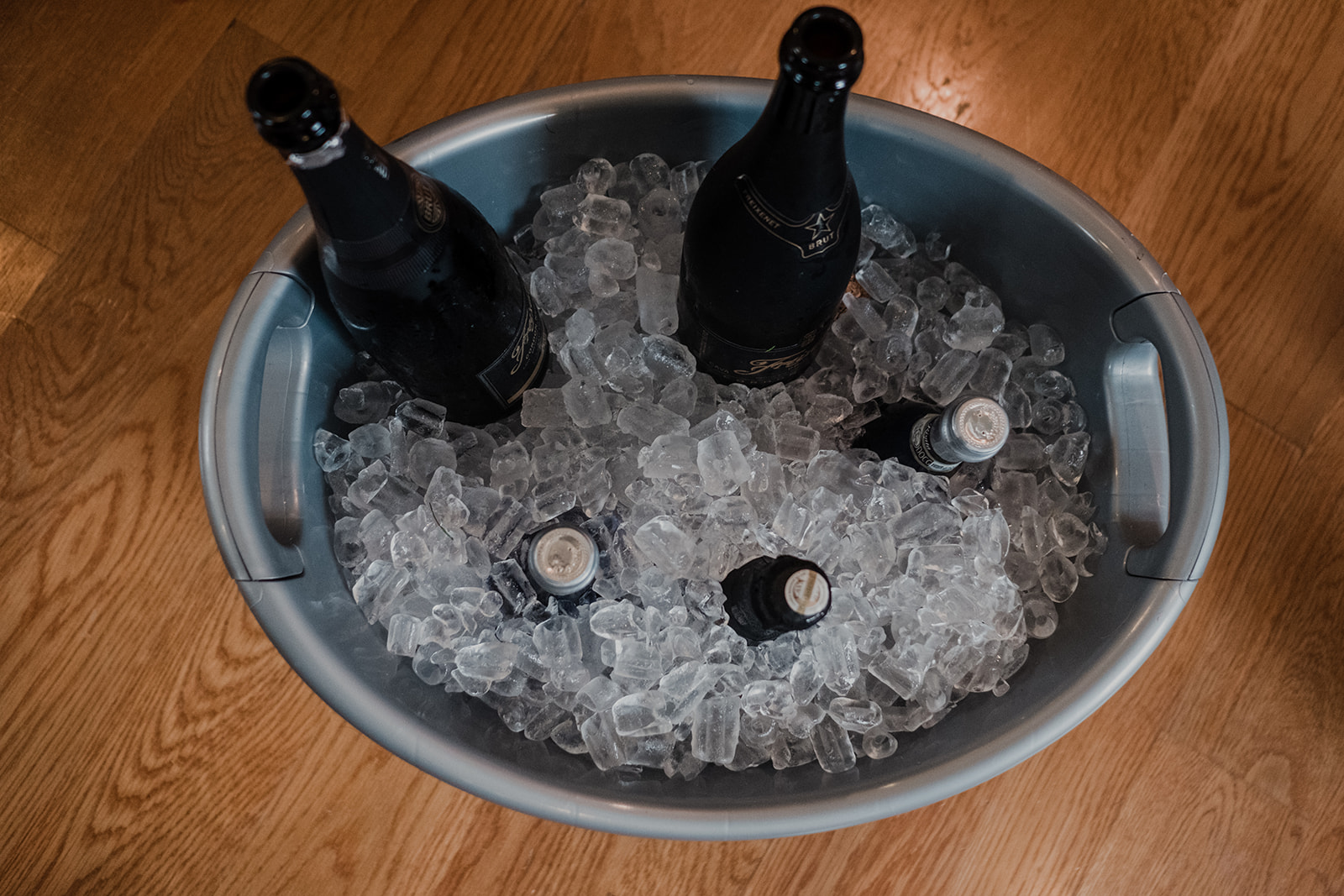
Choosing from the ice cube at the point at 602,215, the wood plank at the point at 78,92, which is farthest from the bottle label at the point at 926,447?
the wood plank at the point at 78,92

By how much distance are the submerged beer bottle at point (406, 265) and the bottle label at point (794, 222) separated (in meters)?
0.22

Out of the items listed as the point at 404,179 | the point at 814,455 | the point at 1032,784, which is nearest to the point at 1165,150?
the point at 814,455

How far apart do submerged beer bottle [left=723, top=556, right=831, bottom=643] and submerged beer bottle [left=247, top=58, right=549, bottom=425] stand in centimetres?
27

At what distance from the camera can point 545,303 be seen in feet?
2.60

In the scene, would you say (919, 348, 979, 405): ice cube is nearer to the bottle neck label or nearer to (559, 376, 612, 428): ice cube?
(559, 376, 612, 428): ice cube

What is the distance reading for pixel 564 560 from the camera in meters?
0.60

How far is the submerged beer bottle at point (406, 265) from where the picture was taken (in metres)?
0.47

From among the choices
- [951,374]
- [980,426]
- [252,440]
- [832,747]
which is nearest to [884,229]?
[951,374]

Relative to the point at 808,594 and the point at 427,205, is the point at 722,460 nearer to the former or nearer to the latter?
the point at 808,594

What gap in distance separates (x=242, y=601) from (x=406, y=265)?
0.51 meters

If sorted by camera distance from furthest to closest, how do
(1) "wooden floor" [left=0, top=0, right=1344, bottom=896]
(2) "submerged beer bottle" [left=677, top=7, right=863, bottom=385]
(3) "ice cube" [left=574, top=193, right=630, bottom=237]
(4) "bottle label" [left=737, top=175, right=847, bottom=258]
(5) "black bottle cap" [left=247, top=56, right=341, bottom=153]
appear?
1. (1) "wooden floor" [left=0, top=0, right=1344, bottom=896]
2. (3) "ice cube" [left=574, top=193, right=630, bottom=237]
3. (4) "bottle label" [left=737, top=175, right=847, bottom=258]
4. (2) "submerged beer bottle" [left=677, top=7, right=863, bottom=385]
5. (5) "black bottle cap" [left=247, top=56, right=341, bottom=153]

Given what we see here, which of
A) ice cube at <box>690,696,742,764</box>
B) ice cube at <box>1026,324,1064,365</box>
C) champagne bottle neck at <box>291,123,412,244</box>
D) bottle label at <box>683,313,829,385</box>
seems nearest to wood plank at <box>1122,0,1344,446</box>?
ice cube at <box>1026,324,1064,365</box>

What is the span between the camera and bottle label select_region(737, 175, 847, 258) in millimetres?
655

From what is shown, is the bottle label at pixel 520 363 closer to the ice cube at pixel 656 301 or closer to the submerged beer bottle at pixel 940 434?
the ice cube at pixel 656 301
